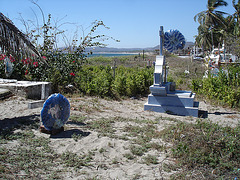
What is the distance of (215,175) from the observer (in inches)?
128

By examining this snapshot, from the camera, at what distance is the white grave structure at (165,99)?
7145 mm

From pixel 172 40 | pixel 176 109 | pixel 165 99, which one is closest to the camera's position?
pixel 176 109

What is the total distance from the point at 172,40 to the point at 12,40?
18.7 feet

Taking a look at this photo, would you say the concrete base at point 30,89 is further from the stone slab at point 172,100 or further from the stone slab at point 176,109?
the stone slab at point 172,100

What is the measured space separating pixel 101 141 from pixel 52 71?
4989 mm

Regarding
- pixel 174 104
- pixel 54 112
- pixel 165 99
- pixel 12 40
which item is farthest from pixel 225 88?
pixel 12 40

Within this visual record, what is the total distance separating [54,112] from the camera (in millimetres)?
4652

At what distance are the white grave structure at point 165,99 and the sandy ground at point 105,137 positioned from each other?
30cm

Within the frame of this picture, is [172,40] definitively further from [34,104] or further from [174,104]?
[34,104]

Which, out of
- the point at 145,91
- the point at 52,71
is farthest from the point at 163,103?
the point at 52,71

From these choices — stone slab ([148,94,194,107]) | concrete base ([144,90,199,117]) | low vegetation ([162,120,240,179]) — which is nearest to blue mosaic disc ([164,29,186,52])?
concrete base ([144,90,199,117])

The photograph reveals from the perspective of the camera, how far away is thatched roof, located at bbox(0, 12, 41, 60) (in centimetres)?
520

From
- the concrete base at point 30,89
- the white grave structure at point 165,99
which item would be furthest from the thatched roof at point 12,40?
the white grave structure at point 165,99

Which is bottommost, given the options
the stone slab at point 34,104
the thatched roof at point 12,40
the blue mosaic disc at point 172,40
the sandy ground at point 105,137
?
the sandy ground at point 105,137
